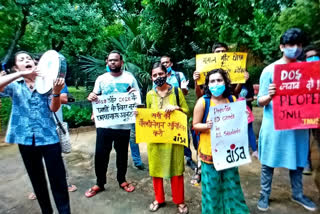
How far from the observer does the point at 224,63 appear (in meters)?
2.96

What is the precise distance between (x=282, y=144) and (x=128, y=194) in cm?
206

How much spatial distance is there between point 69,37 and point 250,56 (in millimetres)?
7248

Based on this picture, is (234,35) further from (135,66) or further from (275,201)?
(275,201)

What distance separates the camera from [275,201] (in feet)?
9.34

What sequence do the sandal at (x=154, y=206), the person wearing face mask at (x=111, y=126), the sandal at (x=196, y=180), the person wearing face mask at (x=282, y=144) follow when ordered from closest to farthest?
1. the person wearing face mask at (x=282, y=144)
2. the sandal at (x=154, y=206)
3. the person wearing face mask at (x=111, y=126)
4. the sandal at (x=196, y=180)

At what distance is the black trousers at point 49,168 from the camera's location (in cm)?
228

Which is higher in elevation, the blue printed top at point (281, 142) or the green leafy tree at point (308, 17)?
the green leafy tree at point (308, 17)

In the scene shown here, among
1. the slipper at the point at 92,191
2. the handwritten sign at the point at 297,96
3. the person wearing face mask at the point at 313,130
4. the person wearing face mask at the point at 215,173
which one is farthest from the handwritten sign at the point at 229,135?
the slipper at the point at 92,191

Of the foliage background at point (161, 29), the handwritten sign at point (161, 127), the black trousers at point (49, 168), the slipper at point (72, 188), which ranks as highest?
the foliage background at point (161, 29)

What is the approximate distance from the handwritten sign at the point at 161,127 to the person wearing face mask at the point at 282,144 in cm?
91

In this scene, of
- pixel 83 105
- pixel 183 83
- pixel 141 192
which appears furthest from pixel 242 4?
pixel 83 105

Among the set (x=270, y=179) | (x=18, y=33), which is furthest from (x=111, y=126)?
(x=18, y=33)

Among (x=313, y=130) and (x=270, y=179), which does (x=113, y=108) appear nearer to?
(x=270, y=179)

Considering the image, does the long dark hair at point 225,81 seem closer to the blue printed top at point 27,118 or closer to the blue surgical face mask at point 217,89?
the blue surgical face mask at point 217,89
